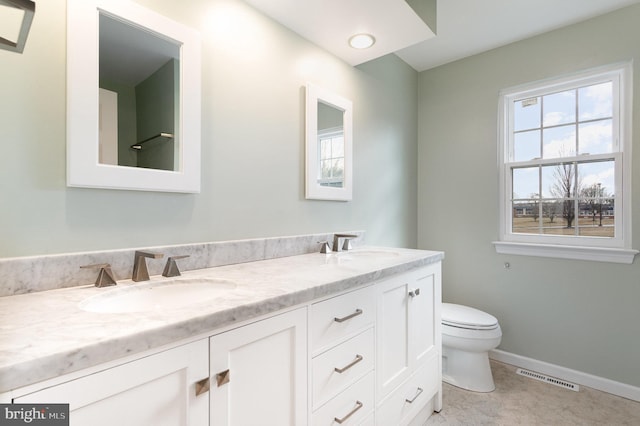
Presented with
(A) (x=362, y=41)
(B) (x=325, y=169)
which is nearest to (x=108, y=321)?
(B) (x=325, y=169)

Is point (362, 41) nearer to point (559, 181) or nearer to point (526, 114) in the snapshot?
point (526, 114)

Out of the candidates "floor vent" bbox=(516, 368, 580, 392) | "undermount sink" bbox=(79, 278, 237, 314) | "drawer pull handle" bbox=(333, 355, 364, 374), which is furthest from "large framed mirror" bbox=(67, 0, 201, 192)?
"floor vent" bbox=(516, 368, 580, 392)

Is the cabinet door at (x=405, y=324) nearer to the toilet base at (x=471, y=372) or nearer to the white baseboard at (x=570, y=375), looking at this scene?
the toilet base at (x=471, y=372)

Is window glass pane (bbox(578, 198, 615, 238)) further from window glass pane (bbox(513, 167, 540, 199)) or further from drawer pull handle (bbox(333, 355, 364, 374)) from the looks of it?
drawer pull handle (bbox(333, 355, 364, 374))

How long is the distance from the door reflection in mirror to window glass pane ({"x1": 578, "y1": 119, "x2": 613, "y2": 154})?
175 cm

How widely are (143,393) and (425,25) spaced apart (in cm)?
201

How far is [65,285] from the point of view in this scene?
935 mm

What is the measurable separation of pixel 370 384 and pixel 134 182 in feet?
4.01

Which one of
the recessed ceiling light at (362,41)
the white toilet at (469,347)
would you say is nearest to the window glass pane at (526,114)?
the recessed ceiling light at (362,41)

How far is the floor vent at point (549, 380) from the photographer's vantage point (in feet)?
6.70

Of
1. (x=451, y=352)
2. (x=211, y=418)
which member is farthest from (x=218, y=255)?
(x=451, y=352)

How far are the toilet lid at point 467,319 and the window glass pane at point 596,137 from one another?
1393 millimetres

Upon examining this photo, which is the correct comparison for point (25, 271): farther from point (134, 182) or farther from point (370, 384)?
point (370, 384)

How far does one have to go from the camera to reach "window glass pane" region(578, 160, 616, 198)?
80.4 inches
